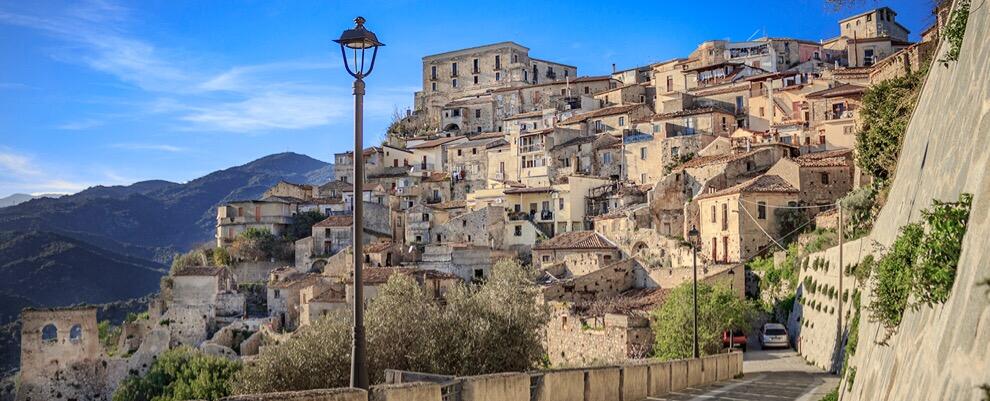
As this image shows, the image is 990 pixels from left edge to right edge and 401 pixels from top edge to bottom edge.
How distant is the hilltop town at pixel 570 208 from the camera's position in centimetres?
4481

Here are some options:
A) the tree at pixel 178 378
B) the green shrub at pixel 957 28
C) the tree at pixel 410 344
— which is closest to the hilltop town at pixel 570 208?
the tree at pixel 178 378

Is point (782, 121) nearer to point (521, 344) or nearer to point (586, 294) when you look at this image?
point (586, 294)

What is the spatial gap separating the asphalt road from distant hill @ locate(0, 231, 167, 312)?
8313cm

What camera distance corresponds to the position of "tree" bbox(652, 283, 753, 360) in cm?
3441

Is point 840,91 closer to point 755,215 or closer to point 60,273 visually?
point 755,215

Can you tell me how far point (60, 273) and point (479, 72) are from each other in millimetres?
54497

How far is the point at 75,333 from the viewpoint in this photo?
203 feet

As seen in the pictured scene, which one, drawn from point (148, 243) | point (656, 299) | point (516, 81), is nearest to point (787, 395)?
point (656, 299)

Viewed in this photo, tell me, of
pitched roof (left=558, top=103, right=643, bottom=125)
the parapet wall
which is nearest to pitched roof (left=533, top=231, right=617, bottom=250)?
pitched roof (left=558, top=103, right=643, bottom=125)

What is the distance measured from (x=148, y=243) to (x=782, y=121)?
140m

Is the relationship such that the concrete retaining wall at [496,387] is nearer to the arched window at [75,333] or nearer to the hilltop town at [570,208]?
the hilltop town at [570,208]

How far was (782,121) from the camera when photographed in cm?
6625

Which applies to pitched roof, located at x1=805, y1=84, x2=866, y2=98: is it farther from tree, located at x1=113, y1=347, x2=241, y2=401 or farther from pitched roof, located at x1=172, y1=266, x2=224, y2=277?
Result: pitched roof, located at x1=172, y1=266, x2=224, y2=277

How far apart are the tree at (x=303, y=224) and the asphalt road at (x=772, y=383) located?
5411cm
